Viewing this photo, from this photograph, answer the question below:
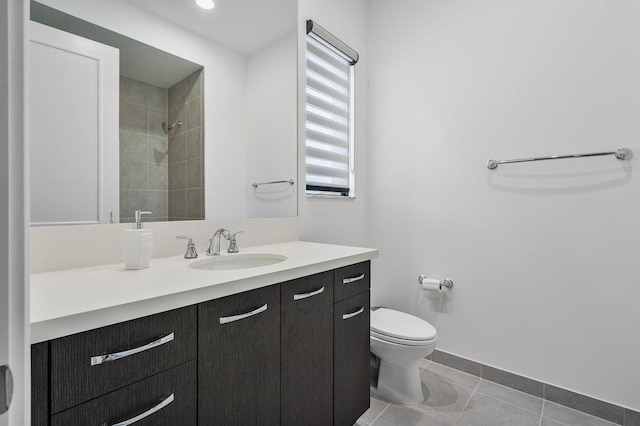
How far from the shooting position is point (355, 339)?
1.36 m

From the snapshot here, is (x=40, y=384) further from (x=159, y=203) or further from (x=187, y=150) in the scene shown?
(x=187, y=150)

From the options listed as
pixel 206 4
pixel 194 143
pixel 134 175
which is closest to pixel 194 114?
pixel 194 143

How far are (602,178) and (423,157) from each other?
3.05 ft

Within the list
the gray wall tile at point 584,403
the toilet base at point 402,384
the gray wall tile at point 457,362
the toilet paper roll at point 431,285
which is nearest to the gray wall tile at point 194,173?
the toilet base at point 402,384

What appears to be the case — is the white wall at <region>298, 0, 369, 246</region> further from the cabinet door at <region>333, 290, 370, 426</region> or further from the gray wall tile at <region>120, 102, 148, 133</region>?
the gray wall tile at <region>120, 102, 148, 133</region>

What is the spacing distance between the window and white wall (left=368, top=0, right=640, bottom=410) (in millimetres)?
240

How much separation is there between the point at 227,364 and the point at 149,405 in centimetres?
20

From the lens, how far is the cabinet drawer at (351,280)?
1.26 m

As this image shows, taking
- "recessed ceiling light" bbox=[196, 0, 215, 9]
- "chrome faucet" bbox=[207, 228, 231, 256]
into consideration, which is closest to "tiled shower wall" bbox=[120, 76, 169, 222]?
"chrome faucet" bbox=[207, 228, 231, 256]

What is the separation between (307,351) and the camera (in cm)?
110

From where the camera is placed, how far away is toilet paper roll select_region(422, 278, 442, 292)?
6.45 feet

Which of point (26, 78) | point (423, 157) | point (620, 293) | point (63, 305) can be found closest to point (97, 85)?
point (63, 305)

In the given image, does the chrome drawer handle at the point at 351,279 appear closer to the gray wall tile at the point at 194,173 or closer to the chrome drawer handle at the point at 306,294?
the chrome drawer handle at the point at 306,294

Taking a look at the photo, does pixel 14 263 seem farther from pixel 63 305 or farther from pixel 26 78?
pixel 63 305
